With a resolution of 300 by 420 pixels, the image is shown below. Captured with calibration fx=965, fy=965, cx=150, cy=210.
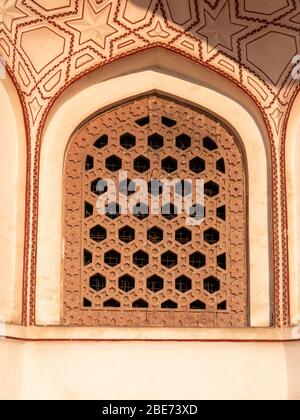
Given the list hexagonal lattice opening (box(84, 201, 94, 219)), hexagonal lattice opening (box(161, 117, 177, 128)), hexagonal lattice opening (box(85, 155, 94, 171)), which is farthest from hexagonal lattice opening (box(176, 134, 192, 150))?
hexagonal lattice opening (box(84, 201, 94, 219))

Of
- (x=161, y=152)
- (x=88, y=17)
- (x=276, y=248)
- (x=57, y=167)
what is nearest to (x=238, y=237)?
(x=276, y=248)

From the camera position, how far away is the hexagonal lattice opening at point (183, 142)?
750cm

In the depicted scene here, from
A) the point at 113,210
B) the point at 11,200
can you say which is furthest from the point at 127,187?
the point at 11,200

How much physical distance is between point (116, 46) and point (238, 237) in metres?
1.73

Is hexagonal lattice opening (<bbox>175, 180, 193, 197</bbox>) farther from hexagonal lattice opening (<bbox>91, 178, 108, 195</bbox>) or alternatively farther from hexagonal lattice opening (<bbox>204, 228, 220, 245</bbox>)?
hexagonal lattice opening (<bbox>91, 178, 108, 195</bbox>)

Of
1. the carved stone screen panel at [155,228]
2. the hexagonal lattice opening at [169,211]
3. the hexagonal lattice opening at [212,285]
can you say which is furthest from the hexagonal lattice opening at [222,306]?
the hexagonal lattice opening at [169,211]

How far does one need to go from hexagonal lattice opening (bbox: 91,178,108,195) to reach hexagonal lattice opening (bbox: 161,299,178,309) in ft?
3.16

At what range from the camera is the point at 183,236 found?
7348 mm

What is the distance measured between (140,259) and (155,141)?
0.95 meters

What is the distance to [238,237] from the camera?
7.35 metres

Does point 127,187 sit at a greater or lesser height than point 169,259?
greater

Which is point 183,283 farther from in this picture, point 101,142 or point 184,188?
point 101,142

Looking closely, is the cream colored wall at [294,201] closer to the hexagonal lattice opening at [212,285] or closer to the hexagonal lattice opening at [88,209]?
the hexagonal lattice opening at [212,285]

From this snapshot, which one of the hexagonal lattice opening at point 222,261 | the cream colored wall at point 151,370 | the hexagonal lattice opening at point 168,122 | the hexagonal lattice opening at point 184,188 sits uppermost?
the hexagonal lattice opening at point 168,122
